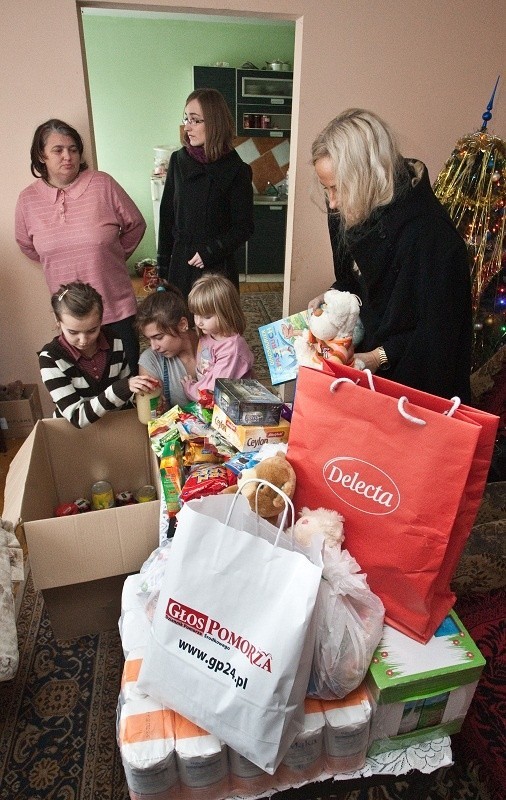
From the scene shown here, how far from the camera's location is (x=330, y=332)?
1.29 metres

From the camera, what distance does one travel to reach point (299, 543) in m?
0.92

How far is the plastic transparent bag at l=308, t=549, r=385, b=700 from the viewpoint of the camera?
807 millimetres

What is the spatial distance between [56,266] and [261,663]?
6.32ft

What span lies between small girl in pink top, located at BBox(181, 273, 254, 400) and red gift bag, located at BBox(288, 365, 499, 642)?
0.72m

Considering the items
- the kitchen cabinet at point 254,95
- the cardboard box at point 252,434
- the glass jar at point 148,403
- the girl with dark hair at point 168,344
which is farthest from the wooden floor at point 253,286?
the cardboard box at point 252,434

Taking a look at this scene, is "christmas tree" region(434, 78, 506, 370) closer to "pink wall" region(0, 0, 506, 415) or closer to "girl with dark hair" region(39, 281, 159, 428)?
"pink wall" region(0, 0, 506, 415)

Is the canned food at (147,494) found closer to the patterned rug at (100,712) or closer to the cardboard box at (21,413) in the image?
the patterned rug at (100,712)

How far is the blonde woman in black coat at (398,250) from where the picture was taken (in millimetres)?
1224

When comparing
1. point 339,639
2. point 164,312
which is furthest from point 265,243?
point 339,639

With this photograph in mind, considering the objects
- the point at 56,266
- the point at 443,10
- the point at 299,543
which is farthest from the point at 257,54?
the point at 299,543

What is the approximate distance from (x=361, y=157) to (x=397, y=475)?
0.75 m

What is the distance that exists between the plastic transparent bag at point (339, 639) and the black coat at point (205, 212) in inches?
73.3

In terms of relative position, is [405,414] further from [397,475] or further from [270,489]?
[270,489]

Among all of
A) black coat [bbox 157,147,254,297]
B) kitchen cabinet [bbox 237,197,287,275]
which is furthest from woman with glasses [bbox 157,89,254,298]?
kitchen cabinet [bbox 237,197,287,275]
